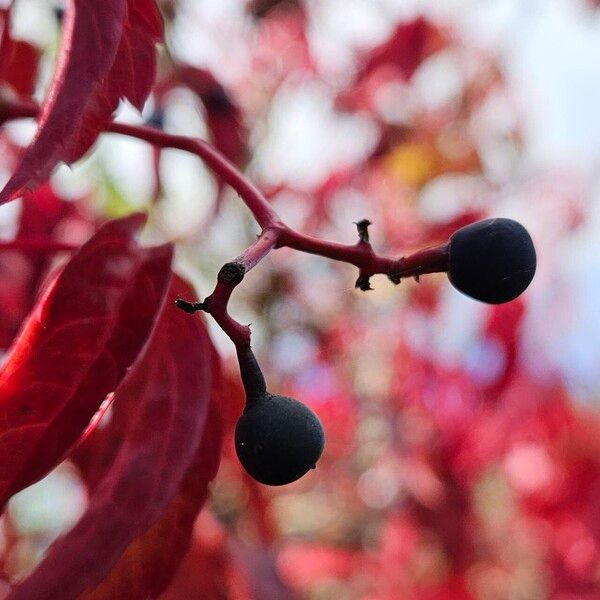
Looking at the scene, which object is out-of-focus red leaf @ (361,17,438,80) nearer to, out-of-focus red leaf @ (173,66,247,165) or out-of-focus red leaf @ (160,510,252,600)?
out-of-focus red leaf @ (173,66,247,165)

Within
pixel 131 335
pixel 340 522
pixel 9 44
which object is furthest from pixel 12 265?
pixel 340 522

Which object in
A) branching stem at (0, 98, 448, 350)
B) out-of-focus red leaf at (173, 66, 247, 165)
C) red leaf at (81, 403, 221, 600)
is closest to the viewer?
branching stem at (0, 98, 448, 350)

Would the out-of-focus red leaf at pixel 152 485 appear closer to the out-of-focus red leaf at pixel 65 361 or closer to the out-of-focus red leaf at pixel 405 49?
the out-of-focus red leaf at pixel 65 361

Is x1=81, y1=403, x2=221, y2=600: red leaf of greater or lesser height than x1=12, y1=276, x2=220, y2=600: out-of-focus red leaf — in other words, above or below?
below

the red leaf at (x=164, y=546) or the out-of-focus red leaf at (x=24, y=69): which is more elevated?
the out-of-focus red leaf at (x=24, y=69)

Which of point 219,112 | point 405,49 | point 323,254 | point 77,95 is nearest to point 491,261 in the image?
point 323,254

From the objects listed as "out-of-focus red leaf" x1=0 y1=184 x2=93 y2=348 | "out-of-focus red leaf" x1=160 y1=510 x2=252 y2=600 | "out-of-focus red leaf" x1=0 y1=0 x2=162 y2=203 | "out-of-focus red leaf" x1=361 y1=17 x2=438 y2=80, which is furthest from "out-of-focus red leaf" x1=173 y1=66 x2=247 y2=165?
"out-of-focus red leaf" x1=361 y1=17 x2=438 y2=80

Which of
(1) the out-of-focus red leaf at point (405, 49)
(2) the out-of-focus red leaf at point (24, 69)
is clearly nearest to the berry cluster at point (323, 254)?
(2) the out-of-focus red leaf at point (24, 69)
